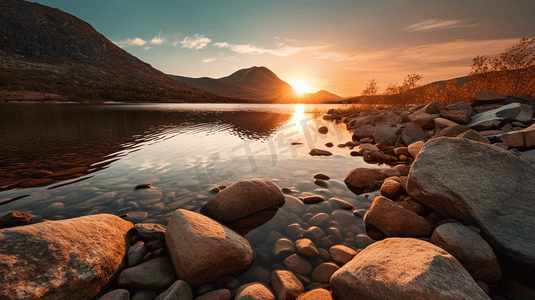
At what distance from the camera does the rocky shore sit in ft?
9.34

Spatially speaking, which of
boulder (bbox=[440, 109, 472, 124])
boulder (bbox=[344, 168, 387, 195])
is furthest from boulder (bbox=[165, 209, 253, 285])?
boulder (bbox=[440, 109, 472, 124])

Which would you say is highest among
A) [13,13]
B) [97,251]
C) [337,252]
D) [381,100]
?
[13,13]

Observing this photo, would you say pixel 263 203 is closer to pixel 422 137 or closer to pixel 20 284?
pixel 20 284

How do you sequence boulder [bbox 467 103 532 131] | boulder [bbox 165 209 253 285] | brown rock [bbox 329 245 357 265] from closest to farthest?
boulder [bbox 165 209 253 285] → brown rock [bbox 329 245 357 265] → boulder [bbox 467 103 532 131]

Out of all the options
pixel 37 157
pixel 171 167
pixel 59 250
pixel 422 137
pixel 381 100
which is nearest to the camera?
pixel 59 250

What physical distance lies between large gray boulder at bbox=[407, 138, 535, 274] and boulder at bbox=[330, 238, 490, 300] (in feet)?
6.61

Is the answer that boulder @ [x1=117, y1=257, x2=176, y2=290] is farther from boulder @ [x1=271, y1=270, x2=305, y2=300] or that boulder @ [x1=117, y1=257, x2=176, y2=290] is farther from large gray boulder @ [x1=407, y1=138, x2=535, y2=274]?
large gray boulder @ [x1=407, y1=138, x2=535, y2=274]

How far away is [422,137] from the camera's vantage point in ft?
40.7

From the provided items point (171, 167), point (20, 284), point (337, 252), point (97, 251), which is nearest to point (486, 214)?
point (337, 252)

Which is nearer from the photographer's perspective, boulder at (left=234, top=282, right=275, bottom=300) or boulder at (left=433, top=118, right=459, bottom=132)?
boulder at (left=234, top=282, right=275, bottom=300)

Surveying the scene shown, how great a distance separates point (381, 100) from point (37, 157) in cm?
4697

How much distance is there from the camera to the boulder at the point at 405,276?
8.10 ft

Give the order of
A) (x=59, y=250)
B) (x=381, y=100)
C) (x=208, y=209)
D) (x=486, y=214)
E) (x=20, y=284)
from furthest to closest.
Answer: (x=381, y=100)
(x=208, y=209)
(x=486, y=214)
(x=59, y=250)
(x=20, y=284)

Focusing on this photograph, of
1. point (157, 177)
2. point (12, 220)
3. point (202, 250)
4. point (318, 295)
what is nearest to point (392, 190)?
point (318, 295)
